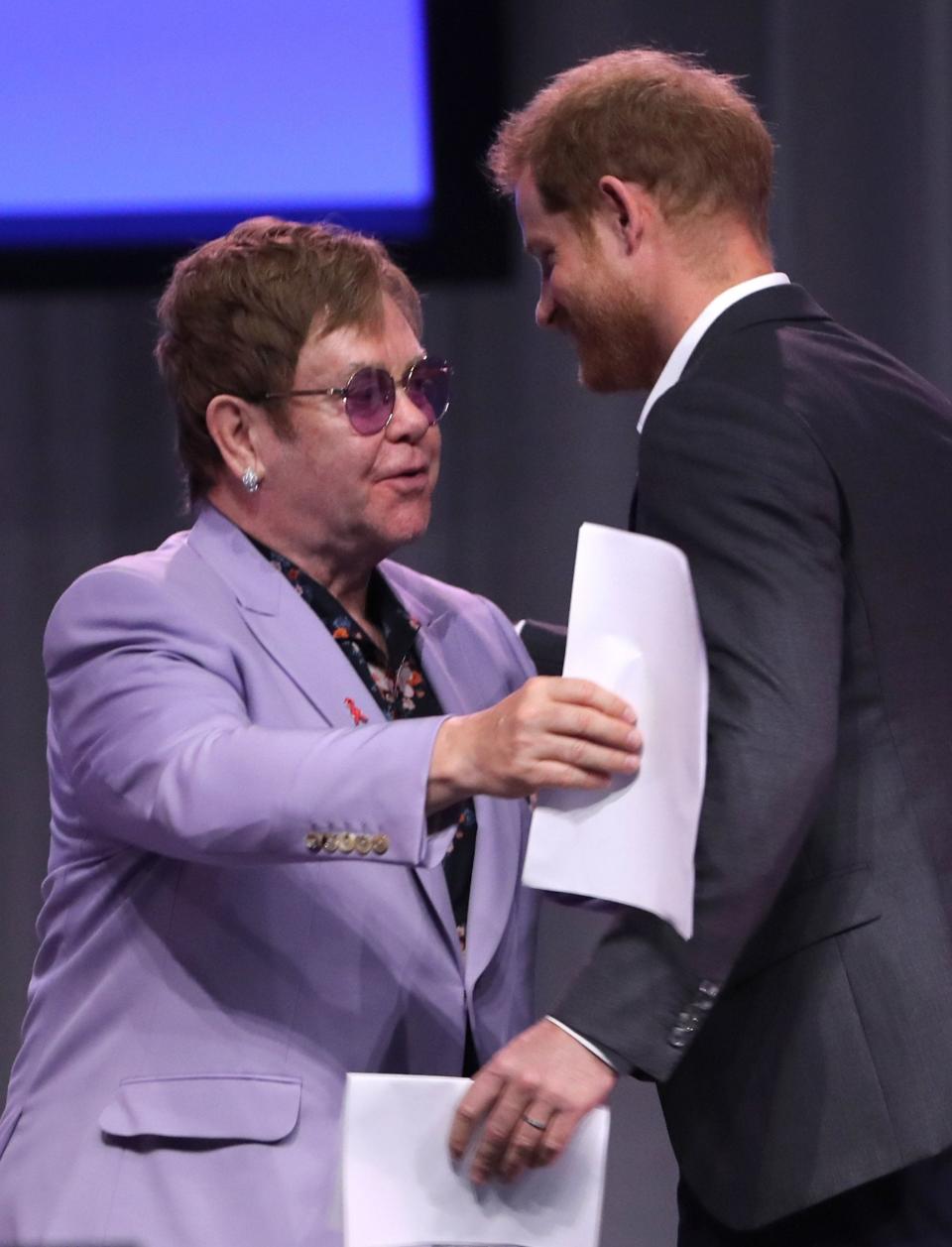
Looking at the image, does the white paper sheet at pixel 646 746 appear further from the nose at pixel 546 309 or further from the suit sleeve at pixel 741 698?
the nose at pixel 546 309

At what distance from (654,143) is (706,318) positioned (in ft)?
0.66

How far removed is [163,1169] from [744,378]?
3.04ft

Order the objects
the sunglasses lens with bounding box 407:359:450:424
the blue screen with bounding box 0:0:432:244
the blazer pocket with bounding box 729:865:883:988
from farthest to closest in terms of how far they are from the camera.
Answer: the blue screen with bounding box 0:0:432:244 → the sunglasses lens with bounding box 407:359:450:424 → the blazer pocket with bounding box 729:865:883:988

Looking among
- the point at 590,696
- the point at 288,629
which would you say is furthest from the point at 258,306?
the point at 590,696

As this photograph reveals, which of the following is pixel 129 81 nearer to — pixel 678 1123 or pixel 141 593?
pixel 141 593

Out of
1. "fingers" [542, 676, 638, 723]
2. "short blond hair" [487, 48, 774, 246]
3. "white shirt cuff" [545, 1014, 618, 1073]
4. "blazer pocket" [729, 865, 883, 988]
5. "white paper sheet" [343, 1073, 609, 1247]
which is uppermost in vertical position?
"short blond hair" [487, 48, 774, 246]

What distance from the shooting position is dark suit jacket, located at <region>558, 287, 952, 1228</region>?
143 centimetres

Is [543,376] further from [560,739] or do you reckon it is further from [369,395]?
[560,739]

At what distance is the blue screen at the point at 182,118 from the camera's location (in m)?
3.22

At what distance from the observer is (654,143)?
1.73 m

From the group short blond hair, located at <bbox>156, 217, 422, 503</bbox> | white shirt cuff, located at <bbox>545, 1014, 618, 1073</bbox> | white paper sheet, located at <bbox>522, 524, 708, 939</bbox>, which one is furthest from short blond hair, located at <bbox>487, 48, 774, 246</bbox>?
white shirt cuff, located at <bbox>545, 1014, 618, 1073</bbox>

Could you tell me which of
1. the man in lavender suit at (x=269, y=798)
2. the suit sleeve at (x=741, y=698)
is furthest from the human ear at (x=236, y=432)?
the suit sleeve at (x=741, y=698)

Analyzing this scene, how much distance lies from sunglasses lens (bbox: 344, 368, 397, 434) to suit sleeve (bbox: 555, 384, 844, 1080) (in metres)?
0.51

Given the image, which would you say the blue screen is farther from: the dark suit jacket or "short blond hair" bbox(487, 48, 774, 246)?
the dark suit jacket
